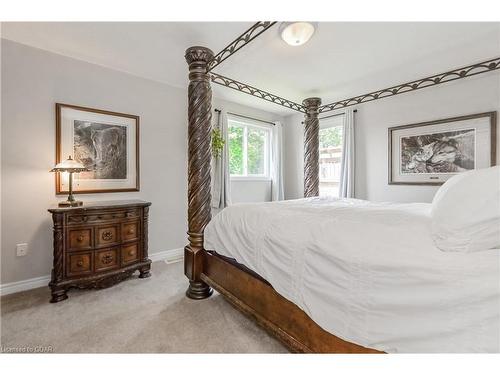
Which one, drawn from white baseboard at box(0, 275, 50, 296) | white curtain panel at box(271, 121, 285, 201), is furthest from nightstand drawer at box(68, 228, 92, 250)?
white curtain panel at box(271, 121, 285, 201)

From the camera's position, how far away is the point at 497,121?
2.43m

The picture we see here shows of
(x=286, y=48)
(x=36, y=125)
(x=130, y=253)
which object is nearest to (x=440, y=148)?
(x=286, y=48)

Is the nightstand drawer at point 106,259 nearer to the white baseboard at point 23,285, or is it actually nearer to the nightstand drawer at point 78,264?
the nightstand drawer at point 78,264

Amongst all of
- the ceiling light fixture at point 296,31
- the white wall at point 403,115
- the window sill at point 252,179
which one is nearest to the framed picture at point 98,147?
the window sill at point 252,179

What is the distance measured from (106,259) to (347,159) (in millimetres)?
3494

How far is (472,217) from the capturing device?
0.85 meters

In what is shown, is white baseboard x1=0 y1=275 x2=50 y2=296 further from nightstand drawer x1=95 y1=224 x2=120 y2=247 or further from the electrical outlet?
nightstand drawer x1=95 y1=224 x2=120 y2=247

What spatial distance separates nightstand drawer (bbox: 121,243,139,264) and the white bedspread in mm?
1713

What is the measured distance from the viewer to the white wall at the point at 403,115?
8.28 feet

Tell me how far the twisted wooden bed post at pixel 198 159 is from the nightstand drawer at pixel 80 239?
3.31 feet
